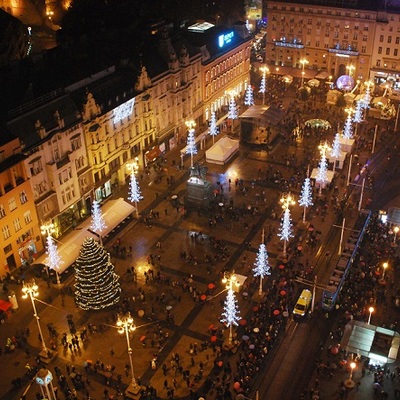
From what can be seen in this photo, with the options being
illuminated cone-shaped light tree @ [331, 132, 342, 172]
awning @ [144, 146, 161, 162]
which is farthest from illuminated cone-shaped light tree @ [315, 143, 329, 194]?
awning @ [144, 146, 161, 162]

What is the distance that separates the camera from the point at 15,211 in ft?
196

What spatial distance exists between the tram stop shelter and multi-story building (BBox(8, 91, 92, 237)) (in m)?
35.7

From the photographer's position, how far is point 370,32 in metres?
108

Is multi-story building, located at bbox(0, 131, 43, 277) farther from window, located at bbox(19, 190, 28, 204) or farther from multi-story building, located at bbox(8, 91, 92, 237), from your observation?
multi-story building, located at bbox(8, 91, 92, 237)

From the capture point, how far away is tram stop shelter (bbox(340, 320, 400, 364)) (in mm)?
48250

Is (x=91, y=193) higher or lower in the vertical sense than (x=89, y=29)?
lower

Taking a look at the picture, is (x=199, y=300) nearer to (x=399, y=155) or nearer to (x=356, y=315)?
(x=356, y=315)

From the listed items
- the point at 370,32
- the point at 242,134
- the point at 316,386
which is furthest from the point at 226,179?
the point at 370,32

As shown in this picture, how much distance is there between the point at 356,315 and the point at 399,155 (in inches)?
1569

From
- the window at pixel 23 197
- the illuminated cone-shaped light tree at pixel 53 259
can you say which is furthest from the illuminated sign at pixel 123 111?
the illuminated cone-shaped light tree at pixel 53 259

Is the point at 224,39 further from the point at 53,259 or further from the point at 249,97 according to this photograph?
the point at 53,259

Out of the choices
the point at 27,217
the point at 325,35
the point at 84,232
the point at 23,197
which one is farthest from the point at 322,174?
the point at 325,35

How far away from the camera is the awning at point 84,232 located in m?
60.8

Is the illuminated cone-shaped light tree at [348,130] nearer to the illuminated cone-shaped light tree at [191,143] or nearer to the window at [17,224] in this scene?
the illuminated cone-shaped light tree at [191,143]
